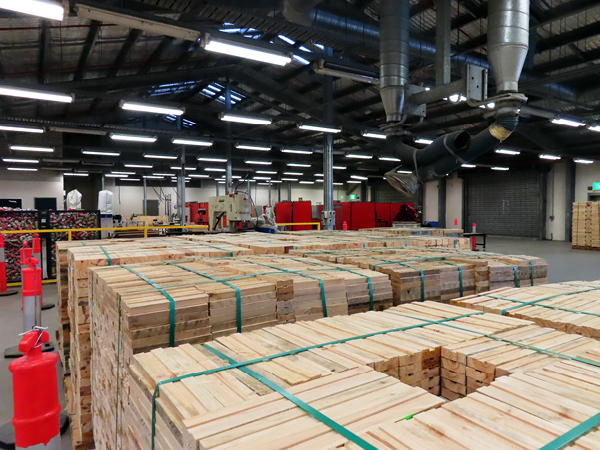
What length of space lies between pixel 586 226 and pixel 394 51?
16855mm

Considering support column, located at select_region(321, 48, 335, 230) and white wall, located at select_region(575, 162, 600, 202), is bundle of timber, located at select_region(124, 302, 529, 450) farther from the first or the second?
white wall, located at select_region(575, 162, 600, 202)

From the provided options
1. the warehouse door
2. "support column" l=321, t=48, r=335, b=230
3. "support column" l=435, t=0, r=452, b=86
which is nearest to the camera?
→ "support column" l=435, t=0, r=452, b=86

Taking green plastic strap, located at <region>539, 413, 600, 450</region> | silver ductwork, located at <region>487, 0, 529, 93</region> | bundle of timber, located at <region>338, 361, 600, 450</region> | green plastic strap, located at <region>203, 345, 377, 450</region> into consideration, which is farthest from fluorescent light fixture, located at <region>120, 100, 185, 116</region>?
green plastic strap, located at <region>539, 413, 600, 450</region>

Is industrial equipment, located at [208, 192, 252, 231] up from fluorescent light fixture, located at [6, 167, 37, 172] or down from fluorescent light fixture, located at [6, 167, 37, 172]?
down

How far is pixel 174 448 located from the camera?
4.50 feet

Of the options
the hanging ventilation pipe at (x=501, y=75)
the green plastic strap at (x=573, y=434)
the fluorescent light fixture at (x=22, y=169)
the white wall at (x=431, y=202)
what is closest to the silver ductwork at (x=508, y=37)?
the hanging ventilation pipe at (x=501, y=75)

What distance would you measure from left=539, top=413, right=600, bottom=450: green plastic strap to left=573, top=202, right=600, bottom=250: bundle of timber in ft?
69.0

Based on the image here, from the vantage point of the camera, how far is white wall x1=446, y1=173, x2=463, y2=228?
27578 millimetres

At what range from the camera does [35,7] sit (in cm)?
505

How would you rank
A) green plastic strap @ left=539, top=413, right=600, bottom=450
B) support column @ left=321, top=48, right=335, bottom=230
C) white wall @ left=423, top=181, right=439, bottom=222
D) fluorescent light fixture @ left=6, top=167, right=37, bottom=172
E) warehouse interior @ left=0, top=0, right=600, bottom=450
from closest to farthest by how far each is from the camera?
green plastic strap @ left=539, top=413, right=600, bottom=450 < warehouse interior @ left=0, top=0, right=600, bottom=450 < support column @ left=321, top=48, right=335, bottom=230 < fluorescent light fixture @ left=6, top=167, right=37, bottom=172 < white wall @ left=423, top=181, right=439, bottom=222

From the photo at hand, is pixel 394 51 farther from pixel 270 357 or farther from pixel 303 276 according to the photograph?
pixel 270 357

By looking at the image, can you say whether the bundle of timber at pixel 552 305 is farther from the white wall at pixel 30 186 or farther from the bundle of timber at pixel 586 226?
the white wall at pixel 30 186

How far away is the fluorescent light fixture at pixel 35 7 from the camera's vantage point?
4.91 m

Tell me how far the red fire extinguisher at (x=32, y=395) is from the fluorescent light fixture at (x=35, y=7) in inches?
188
